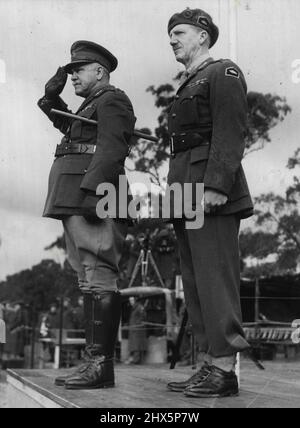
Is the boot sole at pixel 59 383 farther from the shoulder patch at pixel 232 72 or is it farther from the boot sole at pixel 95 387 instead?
the shoulder patch at pixel 232 72

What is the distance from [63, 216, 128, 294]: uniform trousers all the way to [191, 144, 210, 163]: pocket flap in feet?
1.77

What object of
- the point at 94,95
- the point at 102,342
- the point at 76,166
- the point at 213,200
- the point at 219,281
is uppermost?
the point at 94,95

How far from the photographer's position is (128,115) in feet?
11.1

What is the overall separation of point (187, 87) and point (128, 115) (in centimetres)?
35

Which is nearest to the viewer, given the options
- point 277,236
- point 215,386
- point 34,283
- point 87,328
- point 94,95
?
point 215,386

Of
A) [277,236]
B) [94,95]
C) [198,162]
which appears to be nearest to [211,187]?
[198,162]

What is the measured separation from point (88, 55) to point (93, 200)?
81 centimetres

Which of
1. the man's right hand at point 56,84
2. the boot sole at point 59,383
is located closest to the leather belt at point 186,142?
the man's right hand at point 56,84

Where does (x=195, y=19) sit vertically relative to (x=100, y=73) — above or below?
above

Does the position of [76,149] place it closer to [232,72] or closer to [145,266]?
[232,72]

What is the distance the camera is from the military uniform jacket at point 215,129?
2.96 metres

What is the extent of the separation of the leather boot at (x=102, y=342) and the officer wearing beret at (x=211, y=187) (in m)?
0.33

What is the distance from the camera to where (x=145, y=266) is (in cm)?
1149

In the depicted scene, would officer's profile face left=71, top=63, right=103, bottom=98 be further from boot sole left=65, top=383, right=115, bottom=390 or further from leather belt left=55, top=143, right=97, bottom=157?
boot sole left=65, top=383, right=115, bottom=390
